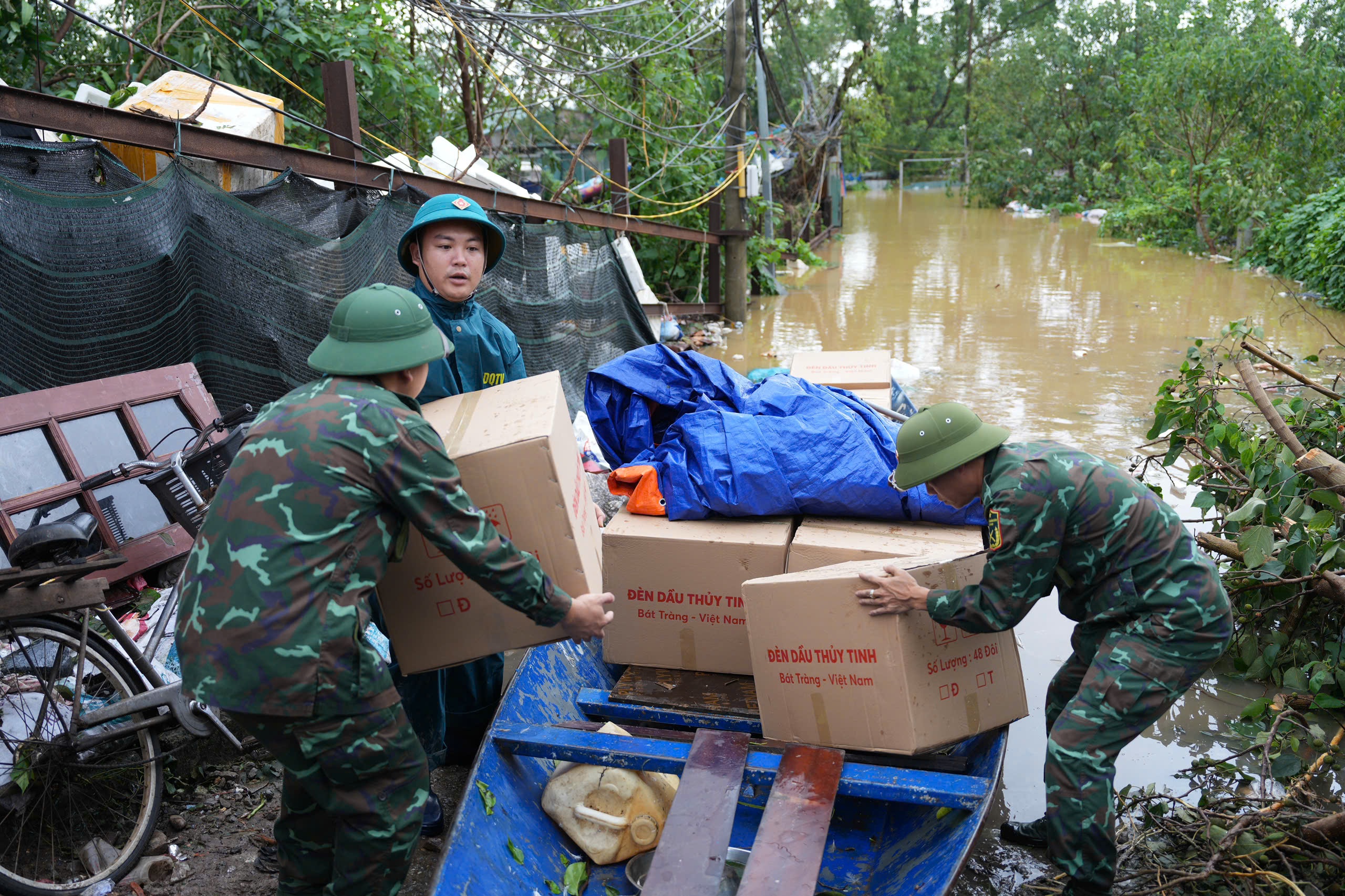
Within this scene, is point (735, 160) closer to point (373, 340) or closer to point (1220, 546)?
point (1220, 546)

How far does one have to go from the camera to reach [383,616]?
2.37 metres

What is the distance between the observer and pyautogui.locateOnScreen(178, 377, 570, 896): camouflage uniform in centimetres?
178

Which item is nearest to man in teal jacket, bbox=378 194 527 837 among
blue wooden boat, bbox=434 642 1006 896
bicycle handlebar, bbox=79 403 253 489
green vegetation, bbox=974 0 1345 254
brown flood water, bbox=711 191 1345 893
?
blue wooden boat, bbox=434 642 1006 896

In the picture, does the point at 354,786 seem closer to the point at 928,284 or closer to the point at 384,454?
the point at 384,454

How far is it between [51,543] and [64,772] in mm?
649

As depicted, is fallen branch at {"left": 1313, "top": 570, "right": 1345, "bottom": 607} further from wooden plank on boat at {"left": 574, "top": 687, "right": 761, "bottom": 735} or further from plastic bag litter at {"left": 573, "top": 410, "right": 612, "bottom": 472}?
plastic bag litter at {"left": 573, "top": 410, "right": 612, "bottom": 472}

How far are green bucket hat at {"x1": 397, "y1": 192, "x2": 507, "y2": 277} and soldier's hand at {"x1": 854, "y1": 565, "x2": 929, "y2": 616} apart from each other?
1.59 m

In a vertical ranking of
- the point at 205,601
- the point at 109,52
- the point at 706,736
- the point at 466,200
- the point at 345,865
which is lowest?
the point at 706,736

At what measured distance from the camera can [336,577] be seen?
72.2 inches

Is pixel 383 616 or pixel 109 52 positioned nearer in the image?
pixel 383 616

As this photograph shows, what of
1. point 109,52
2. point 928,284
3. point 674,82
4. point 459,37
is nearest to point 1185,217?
point 928,284

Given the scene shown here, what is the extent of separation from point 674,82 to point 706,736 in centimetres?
1078

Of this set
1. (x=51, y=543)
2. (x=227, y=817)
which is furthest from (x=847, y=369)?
(x=51, y=543)

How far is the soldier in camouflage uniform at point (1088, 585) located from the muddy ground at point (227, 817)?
160 centimetres
